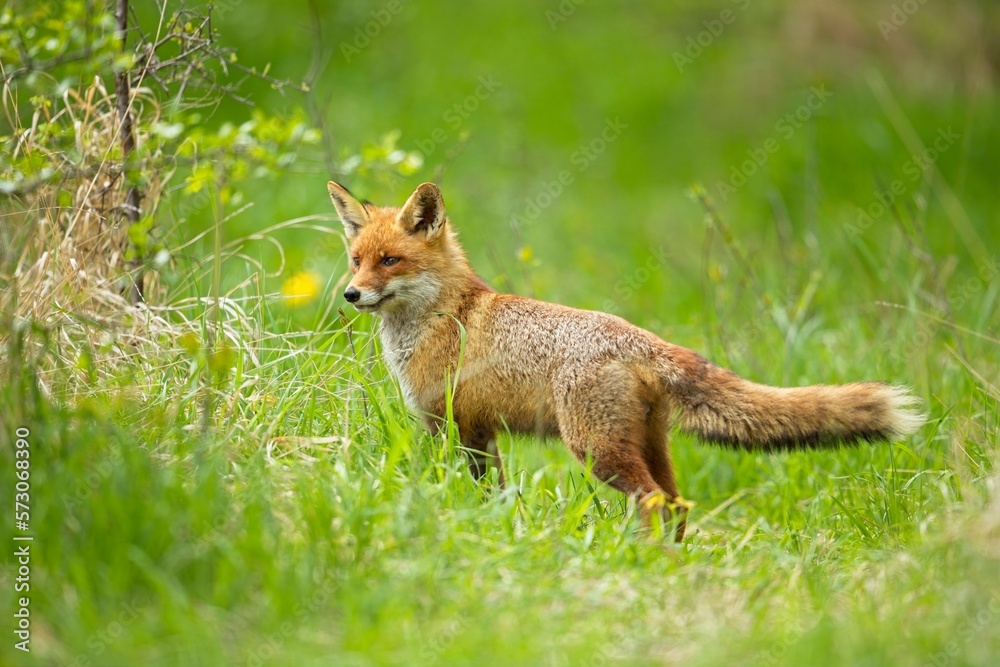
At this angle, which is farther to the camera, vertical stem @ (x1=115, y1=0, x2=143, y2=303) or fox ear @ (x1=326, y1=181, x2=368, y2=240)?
fox ear @ (x1=326, y1=181, x2=368, y2=240)

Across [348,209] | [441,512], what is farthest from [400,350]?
[441,512]

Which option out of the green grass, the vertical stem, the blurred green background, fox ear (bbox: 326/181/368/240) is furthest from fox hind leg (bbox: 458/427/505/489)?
the blurred green background

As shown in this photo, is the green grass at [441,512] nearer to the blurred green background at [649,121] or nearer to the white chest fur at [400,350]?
the white chest fur at [400,350]

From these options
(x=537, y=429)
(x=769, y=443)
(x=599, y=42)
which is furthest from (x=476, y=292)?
(x=599, y=42)

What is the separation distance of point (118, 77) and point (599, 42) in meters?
14.0

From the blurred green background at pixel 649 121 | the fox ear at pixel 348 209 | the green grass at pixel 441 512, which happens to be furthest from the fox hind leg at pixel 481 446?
the blurred green background at pixel 649 121

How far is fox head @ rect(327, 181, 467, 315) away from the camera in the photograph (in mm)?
5926

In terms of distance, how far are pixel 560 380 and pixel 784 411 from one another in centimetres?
125

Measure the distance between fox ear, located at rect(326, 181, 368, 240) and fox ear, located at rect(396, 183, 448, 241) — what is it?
0.37 metres

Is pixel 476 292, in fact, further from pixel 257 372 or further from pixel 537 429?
pixel 257 372

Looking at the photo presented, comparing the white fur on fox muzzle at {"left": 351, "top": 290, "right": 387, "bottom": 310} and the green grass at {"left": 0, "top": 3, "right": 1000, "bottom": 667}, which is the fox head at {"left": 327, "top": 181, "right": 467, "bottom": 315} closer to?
the white fur on fox muzzle at {"left": 351, "top": 290, "right": 387, "bottom": 310}

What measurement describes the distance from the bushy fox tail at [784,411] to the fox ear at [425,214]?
1.81m

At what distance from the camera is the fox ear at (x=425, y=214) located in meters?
5.98

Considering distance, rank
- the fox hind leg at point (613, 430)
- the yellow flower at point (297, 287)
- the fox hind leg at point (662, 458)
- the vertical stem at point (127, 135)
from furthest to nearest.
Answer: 1. the yellow flower at point (297, 287)
2. the vertical stem at point (127, 135)
3. the fox hind leg at point (662, 458)
4. the fox hind leg at point (613, 430)
